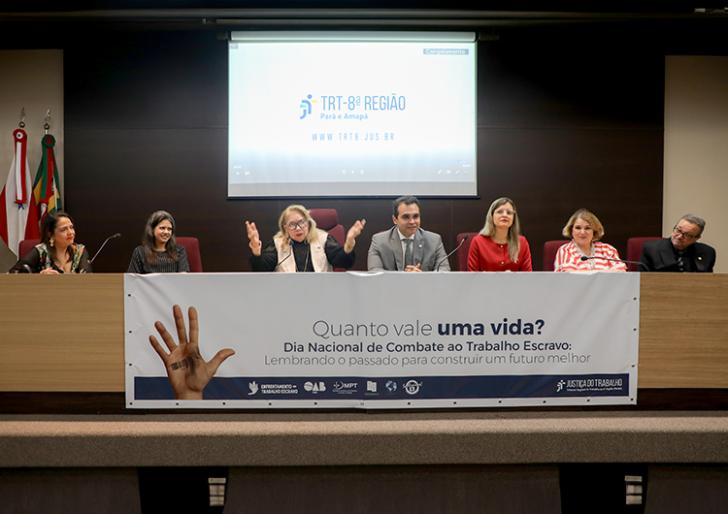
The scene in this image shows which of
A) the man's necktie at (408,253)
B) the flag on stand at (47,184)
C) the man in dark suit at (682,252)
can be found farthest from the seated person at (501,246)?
the flag on stand at (47,184)

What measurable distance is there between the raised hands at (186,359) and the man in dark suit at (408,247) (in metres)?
1.49

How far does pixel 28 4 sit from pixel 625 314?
498 cm

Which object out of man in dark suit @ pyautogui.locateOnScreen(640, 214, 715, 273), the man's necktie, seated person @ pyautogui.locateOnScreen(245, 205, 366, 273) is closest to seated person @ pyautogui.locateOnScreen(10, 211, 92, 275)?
seated person @ pyautogui.locateOnScreen(245, 205, 366, 273)

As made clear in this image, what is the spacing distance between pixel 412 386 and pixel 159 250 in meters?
2.33

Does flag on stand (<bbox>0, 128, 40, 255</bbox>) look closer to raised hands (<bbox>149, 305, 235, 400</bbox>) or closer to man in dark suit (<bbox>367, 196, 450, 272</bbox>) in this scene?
man in dark suit (<bbox>367, 196, 450, 272</bbox>)

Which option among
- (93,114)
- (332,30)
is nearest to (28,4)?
(93,114)

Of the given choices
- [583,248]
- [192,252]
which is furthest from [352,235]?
[192,252]

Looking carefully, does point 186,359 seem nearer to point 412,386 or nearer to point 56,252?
point 412,386

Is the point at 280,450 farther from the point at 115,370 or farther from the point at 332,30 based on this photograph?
the point at 332,30

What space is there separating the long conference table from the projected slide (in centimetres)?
352

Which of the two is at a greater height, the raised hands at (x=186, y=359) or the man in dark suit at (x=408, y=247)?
the man in dark suit at (x=408, y=247)

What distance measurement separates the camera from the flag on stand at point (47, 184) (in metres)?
5.23

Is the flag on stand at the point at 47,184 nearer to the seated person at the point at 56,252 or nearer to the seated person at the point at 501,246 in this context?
the seated person at the point at 56,252

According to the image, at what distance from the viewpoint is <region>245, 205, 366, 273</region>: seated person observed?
3.51 metres
